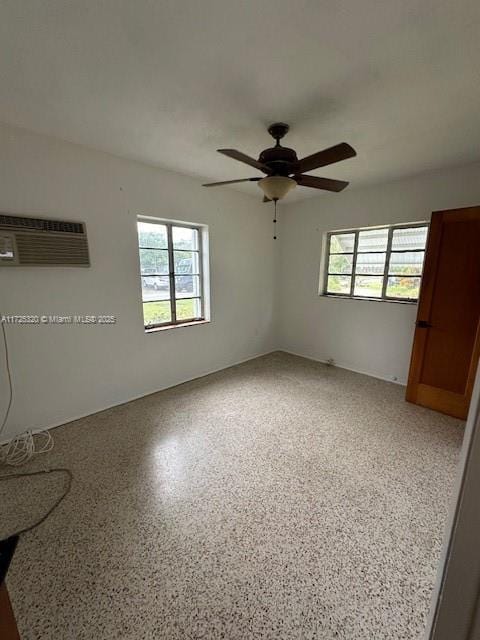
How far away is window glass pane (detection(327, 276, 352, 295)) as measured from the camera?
379 cm

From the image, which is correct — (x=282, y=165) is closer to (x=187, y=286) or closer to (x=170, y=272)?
(x=170, y=272)

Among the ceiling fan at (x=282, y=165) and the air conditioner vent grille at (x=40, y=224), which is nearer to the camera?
the ceiling fan at (x=282, y=165)

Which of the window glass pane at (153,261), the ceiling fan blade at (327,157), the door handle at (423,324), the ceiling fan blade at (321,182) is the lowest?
the door handle at (423,324)

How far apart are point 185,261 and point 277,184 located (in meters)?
1.79

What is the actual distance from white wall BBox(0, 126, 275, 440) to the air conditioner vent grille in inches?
2.8

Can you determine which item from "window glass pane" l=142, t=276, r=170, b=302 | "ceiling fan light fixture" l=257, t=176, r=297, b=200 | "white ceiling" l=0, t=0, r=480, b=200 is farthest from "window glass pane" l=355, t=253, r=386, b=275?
"window glass pane" l=142, t=276, r=170, b=302

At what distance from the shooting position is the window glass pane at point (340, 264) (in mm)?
3742

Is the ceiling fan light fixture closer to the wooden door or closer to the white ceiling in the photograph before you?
the white ceiling

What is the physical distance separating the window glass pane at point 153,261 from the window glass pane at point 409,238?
2.86 m

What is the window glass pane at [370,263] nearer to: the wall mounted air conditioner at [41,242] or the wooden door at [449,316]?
the wooden door at [449,316]

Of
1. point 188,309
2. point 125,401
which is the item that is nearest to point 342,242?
point 188,309

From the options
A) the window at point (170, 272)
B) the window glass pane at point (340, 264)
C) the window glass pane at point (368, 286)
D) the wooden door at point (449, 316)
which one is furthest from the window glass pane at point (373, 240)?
the window at point (170, 272)

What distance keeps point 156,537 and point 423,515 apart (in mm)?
1596

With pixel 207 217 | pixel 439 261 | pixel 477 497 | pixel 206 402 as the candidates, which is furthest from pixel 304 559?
pixel 207 217
